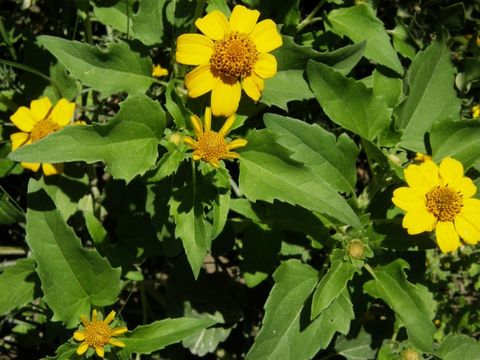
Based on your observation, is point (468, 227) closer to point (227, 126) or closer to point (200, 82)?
point (227, 126)

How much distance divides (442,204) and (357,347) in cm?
126

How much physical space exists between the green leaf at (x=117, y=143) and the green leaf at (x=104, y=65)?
24 centimetres

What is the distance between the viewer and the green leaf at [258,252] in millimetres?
2809

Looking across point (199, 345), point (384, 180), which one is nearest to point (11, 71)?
point (199, 345)

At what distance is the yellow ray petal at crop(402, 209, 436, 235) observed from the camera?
226 cm

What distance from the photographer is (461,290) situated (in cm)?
361

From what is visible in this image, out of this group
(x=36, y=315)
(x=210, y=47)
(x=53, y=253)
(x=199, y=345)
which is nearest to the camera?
(x=210, y=47)

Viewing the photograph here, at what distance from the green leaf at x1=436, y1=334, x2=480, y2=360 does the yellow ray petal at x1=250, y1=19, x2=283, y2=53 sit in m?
1.81

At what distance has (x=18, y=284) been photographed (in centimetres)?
267

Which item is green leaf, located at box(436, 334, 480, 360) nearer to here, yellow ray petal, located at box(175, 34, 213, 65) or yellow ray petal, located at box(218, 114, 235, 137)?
yellow ray petal, located at box(218, 114, 235, 137)

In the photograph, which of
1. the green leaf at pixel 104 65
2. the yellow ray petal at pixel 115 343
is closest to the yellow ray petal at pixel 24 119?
the green leaf at pixel 104 65

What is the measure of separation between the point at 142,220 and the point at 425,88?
1.65 metres

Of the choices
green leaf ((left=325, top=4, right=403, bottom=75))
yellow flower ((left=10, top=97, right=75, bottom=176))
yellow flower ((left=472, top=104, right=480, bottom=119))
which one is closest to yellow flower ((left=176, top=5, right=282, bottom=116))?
green leaf ((left=325, top=4, right=403, bottom=75))

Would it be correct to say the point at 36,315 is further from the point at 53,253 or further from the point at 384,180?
the point at 384,180
